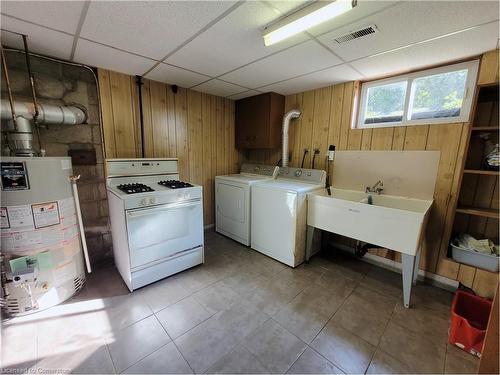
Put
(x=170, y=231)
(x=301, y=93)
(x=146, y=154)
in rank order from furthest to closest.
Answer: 1. (x=301, y=93)
2. (x=146, y=154)
3. (x=170, y=231)

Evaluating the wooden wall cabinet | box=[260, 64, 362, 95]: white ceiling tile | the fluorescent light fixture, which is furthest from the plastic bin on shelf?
the wooden wall cabinet

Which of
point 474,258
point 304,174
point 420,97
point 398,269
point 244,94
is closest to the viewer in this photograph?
point 474,258

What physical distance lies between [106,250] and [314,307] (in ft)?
7.74

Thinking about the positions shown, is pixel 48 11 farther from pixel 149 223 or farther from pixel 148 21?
pixel 149 223

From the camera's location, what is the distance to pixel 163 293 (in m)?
2.01

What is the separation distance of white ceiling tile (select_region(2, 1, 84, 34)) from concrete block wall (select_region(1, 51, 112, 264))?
74 centimetres

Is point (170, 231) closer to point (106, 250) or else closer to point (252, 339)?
point (106, 250)

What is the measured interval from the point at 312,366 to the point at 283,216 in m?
1.36

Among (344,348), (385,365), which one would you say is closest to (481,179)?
(385,365)

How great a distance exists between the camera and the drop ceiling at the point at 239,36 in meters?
1.27

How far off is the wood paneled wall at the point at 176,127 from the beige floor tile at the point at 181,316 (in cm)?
175

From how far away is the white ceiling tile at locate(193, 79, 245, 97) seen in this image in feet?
8.93

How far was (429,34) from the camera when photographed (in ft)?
4.97

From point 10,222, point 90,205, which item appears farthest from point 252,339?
point 90,205
